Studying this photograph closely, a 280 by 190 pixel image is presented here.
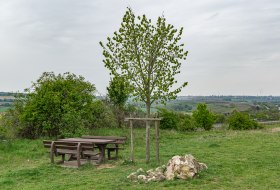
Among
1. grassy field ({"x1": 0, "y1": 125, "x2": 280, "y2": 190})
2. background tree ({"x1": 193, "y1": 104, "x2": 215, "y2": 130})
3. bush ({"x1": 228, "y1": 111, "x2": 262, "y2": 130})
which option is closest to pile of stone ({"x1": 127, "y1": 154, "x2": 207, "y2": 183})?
grassy field ({"x1": 0, "y1": 125, "x2": 280, "y2": 190})

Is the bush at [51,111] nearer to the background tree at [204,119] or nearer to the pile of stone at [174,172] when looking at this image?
the pile of stone at [174,172]

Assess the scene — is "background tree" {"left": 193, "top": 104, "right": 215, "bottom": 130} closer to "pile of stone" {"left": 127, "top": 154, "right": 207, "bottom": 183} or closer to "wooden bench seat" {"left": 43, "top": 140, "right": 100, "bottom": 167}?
"wooden bench seat" {"left": 43, "top": 140, "right": 100, "bottom": 167}

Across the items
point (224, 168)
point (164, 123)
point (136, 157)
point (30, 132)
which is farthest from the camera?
point (164, 123)

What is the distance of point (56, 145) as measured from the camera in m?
11.8

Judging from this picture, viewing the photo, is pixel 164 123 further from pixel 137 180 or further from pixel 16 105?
pixel 137 180

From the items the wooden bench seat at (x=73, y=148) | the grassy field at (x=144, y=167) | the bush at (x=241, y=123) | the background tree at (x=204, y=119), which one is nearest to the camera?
the grassy field at (x=144, y=167)

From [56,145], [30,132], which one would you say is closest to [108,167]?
[56,145]

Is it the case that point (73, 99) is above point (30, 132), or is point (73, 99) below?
above

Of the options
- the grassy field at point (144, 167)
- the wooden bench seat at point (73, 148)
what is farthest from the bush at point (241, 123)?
the wooden bench seat at point (73, 148)

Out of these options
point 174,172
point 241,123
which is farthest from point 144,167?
point 241,123

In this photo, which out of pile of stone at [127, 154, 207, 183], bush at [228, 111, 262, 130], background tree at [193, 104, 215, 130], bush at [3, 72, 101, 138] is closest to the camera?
pile of stone at [127, 154, 207, 183]

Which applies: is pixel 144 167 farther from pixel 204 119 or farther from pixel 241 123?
pixel 241 123

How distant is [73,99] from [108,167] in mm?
9786

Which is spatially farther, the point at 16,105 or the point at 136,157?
the point at 16,105
